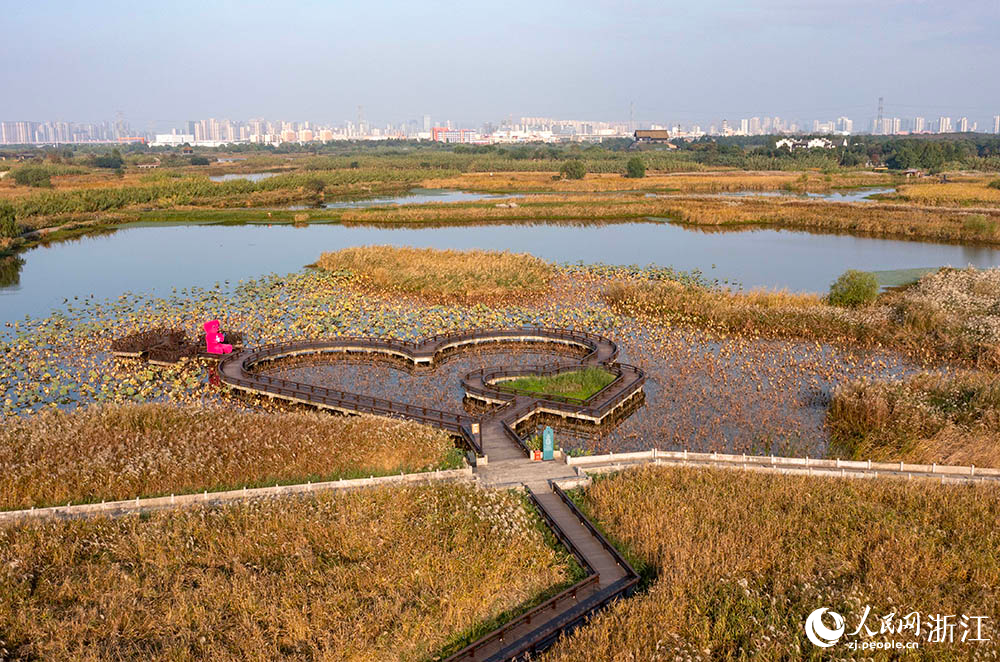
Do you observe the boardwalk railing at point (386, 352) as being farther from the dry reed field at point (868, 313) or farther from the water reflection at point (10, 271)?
the water reflection at point (10, 271)

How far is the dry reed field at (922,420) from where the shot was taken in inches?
875

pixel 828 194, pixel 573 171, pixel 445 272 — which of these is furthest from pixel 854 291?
pixel 573 171

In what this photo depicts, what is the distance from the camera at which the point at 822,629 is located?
14141 mm

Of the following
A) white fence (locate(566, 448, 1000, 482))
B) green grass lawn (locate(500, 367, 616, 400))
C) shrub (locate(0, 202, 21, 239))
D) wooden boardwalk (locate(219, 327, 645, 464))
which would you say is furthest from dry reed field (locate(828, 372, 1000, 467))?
shrub (locate(0, 202, 21, 239))

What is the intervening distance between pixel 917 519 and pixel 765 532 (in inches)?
177

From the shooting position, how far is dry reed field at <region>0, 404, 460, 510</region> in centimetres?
2033

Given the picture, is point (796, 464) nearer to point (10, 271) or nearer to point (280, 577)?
point (280, 577)

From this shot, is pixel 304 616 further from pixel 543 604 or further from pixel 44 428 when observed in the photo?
pixel 44 428

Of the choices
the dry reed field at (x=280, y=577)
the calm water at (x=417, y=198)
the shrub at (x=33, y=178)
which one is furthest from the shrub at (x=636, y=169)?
the dry reed field at (x=280, y=577)

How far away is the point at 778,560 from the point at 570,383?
14.0m

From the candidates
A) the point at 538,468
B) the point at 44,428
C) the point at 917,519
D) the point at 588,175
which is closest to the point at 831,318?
the point at 917,519

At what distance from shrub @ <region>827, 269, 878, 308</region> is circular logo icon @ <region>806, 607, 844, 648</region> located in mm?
32613

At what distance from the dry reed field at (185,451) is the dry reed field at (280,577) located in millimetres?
2120

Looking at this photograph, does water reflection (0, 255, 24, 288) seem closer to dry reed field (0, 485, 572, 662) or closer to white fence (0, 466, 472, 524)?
white fence (0, 466, 472, 524)
